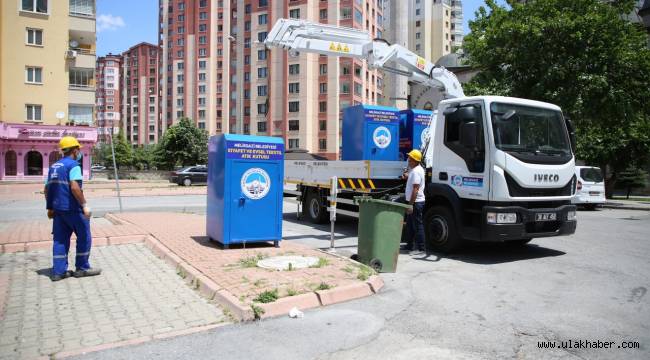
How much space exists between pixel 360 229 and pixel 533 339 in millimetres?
3283

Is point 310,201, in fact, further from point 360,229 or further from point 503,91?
point 503,91

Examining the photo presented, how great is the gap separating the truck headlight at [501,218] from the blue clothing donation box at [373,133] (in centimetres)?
366

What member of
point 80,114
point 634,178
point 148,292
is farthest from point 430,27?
point 148,292

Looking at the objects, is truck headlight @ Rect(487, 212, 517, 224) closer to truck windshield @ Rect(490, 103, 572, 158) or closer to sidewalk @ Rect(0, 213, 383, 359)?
truck windshield @ Rect(490, 103, 572, 158)

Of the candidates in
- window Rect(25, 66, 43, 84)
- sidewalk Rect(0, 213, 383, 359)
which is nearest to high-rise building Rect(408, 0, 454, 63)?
window Rect(25, 66, 43, 84)

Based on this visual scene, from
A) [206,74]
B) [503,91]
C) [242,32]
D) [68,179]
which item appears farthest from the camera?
[206,74]

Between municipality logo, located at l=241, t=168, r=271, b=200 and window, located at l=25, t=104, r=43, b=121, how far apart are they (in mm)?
39746

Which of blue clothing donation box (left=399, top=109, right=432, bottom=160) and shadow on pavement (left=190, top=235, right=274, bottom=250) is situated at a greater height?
blue clothing donation box (left=399, top=109, right=432, bottom=160)

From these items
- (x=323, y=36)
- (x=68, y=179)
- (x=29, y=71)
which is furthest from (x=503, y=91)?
(x=29, y=71)

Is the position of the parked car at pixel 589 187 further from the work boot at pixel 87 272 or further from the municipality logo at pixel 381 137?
the work boot at pixel 87 272

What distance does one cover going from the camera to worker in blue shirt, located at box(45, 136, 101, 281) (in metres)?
5.97

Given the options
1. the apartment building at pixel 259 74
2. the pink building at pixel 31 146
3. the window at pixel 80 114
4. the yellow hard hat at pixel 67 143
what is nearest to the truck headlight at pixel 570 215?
the yellow hard hat at pixel 67 143

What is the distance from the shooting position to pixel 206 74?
9350 cm

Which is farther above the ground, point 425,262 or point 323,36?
point 323,36
